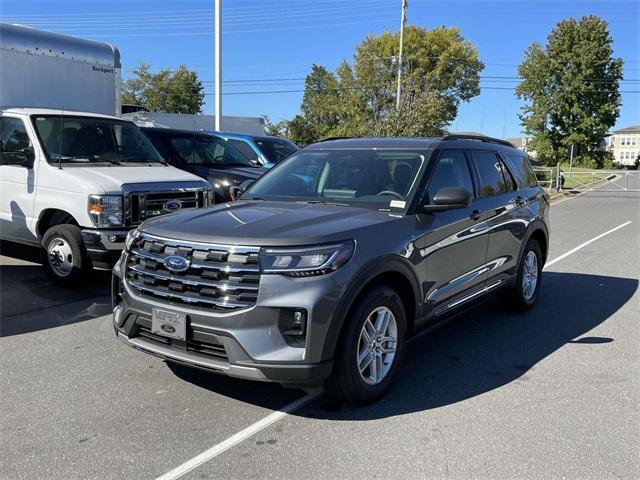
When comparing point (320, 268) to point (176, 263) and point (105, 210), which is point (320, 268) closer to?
point (176, 263)

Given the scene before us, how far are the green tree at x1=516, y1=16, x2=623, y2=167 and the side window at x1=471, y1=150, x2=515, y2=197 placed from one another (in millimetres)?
66205

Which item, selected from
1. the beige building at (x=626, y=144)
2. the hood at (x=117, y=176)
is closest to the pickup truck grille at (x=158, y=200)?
the hood at (x=117, y=176)

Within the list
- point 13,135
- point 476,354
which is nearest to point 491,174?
point 476,354

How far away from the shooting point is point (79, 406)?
3.83m

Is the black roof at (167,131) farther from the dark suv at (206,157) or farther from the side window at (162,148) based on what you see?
the side window at (162,148)

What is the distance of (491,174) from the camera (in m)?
5.66

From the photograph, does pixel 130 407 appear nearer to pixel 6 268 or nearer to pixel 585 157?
pixel 6 268

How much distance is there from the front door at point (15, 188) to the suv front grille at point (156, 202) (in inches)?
54.6

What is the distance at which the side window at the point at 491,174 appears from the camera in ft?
17.8

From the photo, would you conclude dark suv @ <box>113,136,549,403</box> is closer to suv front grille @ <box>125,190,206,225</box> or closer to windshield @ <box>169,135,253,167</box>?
suv front grille @ <box>125,190,206,225</box>

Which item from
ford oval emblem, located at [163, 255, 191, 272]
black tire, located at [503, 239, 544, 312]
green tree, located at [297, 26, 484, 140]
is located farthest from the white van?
green tree, located at [297, 26, 484, 140]

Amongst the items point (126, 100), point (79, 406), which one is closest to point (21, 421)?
point (79, 406)

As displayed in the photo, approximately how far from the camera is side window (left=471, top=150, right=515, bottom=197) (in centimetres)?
544

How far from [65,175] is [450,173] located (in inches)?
174
